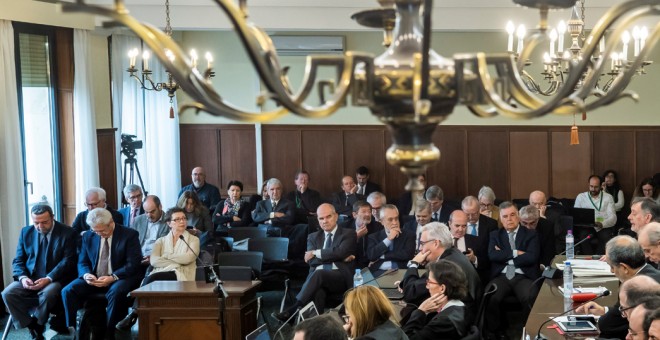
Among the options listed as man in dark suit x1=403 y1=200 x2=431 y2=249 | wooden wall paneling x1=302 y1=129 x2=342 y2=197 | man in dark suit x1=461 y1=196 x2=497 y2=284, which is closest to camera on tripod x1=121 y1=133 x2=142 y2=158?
wooden wall paneling x1=302 y1=129 x2=342 y2=197

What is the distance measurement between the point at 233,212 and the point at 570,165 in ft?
17.7

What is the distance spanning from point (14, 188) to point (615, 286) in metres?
6.24

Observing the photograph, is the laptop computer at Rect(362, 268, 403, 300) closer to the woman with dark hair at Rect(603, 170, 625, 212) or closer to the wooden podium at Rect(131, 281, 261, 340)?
the wooden podium at Rect(131, 281, 261, 340)

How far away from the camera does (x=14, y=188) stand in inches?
368

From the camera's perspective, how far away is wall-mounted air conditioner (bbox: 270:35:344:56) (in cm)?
1308

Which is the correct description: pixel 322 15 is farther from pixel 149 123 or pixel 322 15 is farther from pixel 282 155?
pixel 282 155

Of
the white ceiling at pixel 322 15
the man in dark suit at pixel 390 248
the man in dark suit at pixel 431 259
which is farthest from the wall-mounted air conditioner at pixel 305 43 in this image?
the man in dark suit at pixel 431 259

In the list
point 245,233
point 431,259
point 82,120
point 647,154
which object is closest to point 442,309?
point 431,259

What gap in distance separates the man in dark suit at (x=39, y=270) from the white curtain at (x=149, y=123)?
3184mm

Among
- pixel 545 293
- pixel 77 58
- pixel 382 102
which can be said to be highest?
pixel 77 58

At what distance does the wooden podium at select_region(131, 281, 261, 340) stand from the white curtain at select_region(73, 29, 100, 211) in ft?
11.6

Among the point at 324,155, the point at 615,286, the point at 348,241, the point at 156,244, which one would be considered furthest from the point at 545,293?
the point at 324,155

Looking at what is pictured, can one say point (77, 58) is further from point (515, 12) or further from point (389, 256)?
point (515, 12)

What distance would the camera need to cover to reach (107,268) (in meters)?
8.40
